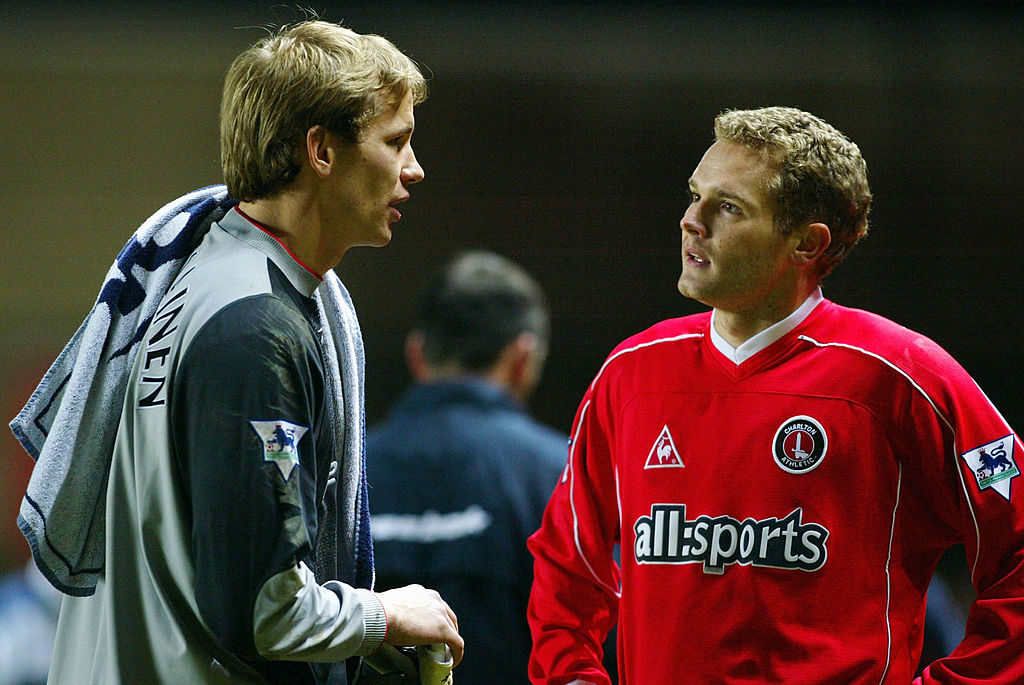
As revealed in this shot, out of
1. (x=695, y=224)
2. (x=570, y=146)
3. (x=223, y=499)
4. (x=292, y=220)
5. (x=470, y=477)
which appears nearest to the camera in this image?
(x=223, y=499)

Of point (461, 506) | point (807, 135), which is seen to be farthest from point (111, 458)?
point (461, 506)

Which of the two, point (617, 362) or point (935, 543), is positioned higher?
point (617, 362)

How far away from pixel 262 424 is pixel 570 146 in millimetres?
4873

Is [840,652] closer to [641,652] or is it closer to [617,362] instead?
[641,652]

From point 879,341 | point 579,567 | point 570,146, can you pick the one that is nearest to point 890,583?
point 879,341

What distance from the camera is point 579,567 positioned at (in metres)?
1.96

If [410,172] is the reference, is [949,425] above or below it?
below

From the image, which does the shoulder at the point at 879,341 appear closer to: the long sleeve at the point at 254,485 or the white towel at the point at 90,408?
the long sleeve at the point at 254,485

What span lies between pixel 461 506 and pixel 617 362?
1.05 metres

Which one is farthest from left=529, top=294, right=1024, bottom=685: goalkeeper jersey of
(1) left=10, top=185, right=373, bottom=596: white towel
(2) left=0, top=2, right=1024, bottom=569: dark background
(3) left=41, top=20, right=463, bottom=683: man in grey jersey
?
(2) left=0, top=2, right=1024, bottom=569: dark background

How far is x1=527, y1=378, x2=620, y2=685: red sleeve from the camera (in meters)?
1.93

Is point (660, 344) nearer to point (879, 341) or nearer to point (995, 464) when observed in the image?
point (879, 341)

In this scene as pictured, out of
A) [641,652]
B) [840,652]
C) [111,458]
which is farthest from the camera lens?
[641,652]

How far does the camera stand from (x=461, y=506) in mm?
2943
